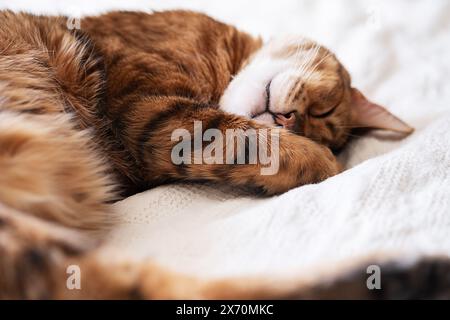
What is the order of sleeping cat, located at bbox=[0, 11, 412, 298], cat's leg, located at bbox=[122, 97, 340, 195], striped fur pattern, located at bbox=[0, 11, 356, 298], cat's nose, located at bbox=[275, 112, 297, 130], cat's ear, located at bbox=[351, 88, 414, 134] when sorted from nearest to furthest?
striped fur pattern, located at bbox=[0, 11, 356, 298]
sleeping cat, located at bbox=[0, 11, 412, 298]
cat's leg, located at bbox=[122, 97, 340, 195]
cat's nose, located at bbox=[275, 112, 297, 130]
cat's ear, located at bbox=[351, 88, 414, 134]

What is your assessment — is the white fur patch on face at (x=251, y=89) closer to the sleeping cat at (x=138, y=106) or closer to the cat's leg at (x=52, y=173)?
the sleeping cat at (x=138, y=106)

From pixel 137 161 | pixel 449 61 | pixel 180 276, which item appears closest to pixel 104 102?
pixel 137 161

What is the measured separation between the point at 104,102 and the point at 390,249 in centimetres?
87

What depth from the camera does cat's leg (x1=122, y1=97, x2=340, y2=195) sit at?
117 centimetres

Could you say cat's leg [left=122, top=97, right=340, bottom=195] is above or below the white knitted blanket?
above

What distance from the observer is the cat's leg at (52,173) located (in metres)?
0.82

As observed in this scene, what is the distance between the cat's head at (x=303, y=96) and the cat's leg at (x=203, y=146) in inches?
8.4

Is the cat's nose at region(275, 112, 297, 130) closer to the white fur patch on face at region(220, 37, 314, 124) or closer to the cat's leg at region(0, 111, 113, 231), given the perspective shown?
the white fur patch on face at region(220, 37, 314, 124)

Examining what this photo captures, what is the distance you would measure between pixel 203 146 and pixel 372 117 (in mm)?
708

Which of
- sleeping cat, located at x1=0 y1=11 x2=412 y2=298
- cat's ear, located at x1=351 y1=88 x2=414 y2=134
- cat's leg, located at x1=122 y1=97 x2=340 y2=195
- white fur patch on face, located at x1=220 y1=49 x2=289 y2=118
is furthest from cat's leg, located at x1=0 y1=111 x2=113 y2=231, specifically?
cat's ear, located at x1=351 y1=88 x2=414 y2=134

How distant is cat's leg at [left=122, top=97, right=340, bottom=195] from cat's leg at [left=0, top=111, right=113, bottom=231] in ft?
0.57

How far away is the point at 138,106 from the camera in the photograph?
1.29 metres

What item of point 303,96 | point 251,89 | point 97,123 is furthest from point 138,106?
point 303,96

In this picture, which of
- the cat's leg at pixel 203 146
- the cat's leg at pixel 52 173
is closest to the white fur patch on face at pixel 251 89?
the cat's leg at pixel 203 146
